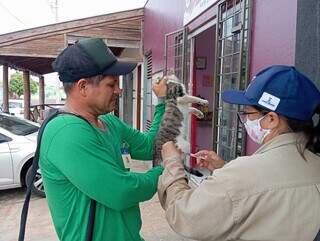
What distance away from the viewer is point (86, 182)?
1583 millimetres

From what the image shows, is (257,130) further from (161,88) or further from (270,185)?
(161,88)

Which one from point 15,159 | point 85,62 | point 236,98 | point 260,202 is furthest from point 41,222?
point 260,202

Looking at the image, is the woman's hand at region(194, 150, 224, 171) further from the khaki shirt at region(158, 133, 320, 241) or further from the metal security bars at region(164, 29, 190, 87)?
the metal security bars at region(164, 29, 190, 87)

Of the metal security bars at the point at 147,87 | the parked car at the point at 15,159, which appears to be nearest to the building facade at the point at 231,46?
the metal security bars at the point at 147,87

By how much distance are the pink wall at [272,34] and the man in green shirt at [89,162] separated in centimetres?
143

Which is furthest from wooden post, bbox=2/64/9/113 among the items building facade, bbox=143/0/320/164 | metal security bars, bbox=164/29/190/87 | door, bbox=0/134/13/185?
metal security bars, bbox=164/29/190/87

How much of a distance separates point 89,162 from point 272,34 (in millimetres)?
2095

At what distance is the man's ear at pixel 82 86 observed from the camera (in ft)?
5.81

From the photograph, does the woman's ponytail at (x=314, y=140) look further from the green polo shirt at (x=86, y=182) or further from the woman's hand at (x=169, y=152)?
the green polo shirt at (x=86, y=182)

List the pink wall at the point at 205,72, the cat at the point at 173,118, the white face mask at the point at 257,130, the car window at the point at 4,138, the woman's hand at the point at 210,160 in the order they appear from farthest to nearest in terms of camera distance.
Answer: the pink wall at the point at 205,72, the car window at the point at 4,138, the cat at the point at 173,118, the woman's hand at the point at 210,160, the white face mask at the point at 257,130

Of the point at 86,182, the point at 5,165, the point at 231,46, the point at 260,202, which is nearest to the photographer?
the point at 260,202

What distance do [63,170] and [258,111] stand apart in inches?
31.6

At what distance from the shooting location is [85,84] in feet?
5.84

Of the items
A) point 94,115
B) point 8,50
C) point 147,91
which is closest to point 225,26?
point 94,115
